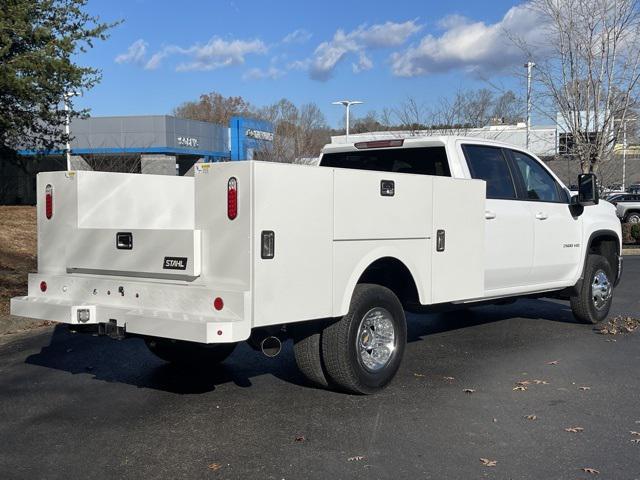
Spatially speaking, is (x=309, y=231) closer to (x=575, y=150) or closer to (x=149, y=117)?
(x=575, y=150)

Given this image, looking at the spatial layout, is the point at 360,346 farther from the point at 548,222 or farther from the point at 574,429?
the point at 548,222

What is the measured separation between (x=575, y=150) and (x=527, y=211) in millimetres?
12612

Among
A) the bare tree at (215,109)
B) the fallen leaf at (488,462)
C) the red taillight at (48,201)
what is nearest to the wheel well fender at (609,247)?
the fallen leaf at (488,462)

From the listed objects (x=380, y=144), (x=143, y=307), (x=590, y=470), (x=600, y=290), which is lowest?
(x=590, y=470)

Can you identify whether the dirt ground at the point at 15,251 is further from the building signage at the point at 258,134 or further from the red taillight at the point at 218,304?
the building signage at the point at 258,134

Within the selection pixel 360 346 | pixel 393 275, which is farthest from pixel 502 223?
pixel 360 346

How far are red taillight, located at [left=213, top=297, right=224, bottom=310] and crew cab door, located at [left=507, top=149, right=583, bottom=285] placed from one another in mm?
4466

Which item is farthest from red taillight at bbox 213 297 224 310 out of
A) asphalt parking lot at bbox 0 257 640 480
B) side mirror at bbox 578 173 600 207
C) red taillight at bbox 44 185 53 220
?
side mirror at bbox 578 173 600 207

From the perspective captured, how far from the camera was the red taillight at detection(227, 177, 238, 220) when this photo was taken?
4918 millimetres

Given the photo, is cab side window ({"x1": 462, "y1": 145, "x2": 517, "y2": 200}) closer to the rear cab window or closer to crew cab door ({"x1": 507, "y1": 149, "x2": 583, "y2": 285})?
crew cab door ({"x1": 507, "y1": 149, "x2": 583, "y2": 285})

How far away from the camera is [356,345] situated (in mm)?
5828

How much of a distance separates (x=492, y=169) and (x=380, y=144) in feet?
4.16

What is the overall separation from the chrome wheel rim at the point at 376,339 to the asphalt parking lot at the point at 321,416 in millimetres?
313

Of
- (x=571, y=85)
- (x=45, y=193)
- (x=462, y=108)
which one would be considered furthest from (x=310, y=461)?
(x=462, y=108)
